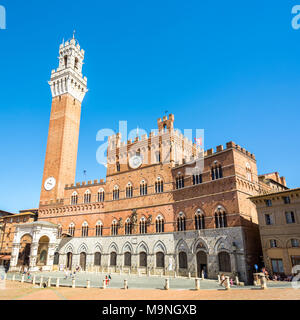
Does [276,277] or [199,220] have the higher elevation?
[199,220]

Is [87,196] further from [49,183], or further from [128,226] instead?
[128,226]

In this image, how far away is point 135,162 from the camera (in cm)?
3834

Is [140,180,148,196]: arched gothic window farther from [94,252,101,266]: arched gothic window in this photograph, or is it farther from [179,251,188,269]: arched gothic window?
[94,252,101,266]: arched gothic window

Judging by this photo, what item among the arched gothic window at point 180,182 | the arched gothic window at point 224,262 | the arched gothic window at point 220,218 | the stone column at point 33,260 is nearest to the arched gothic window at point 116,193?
the arched gothic window at point 180,182

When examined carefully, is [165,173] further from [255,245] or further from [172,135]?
[255,245]

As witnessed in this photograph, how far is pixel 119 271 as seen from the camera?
34.2m

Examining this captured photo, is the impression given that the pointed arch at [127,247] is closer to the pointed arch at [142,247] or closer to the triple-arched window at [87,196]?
the pointed arch at [142,247]

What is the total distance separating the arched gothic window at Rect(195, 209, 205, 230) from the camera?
29.0 m

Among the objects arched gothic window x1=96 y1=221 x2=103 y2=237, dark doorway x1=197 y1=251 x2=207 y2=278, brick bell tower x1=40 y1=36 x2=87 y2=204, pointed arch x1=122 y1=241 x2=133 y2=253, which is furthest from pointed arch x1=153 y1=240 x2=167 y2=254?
brick bell tower x1=40 y1=36 x2=87 y2=204

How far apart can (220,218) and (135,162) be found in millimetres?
15462

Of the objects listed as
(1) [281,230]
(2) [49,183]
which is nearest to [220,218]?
(1) [281,230]

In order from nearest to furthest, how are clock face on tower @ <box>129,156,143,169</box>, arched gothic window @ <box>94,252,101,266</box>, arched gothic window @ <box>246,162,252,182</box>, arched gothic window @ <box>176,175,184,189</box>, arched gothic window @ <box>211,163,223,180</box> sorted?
arched gothic window @ <box>211,163,223,180</box> < arched gothic window @ <box>246,162,252,182</box> < arched gothic window @ <box>176,175,184,189</box> < arched gothic window @ <box>94,252,101,266</box> < clock face on tower @ <box>129,156,143,169</box>
